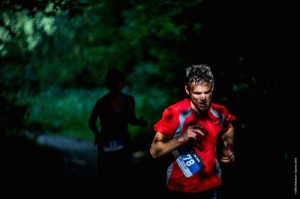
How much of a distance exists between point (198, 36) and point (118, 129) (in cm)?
202

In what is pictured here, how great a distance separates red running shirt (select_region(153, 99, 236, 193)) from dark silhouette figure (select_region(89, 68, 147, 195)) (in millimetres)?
2202

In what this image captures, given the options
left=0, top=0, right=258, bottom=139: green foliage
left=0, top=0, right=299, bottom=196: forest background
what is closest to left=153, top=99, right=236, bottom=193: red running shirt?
left=0, top=0, right=299, bottom=196: forest background

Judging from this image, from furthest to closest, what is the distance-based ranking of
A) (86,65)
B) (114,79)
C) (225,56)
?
(86,65), (225,56), (114,79)

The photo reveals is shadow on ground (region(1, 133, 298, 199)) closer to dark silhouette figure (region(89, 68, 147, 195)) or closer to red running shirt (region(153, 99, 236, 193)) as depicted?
dark silhouette figure (region(89, 68, 147, 195))

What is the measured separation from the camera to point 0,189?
257 inches

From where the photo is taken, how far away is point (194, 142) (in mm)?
3324

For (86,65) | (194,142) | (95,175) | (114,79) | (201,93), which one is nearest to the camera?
(201,93)

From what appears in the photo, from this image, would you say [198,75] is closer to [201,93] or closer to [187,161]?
[201,93]

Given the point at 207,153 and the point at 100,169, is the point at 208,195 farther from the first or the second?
the point at 100,169

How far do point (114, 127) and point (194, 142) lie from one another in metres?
2.31

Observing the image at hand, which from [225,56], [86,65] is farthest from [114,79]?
[86,65]

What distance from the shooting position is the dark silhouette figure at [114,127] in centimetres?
542

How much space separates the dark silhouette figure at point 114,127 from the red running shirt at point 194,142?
2202 mm

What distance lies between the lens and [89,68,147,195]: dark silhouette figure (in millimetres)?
5422
